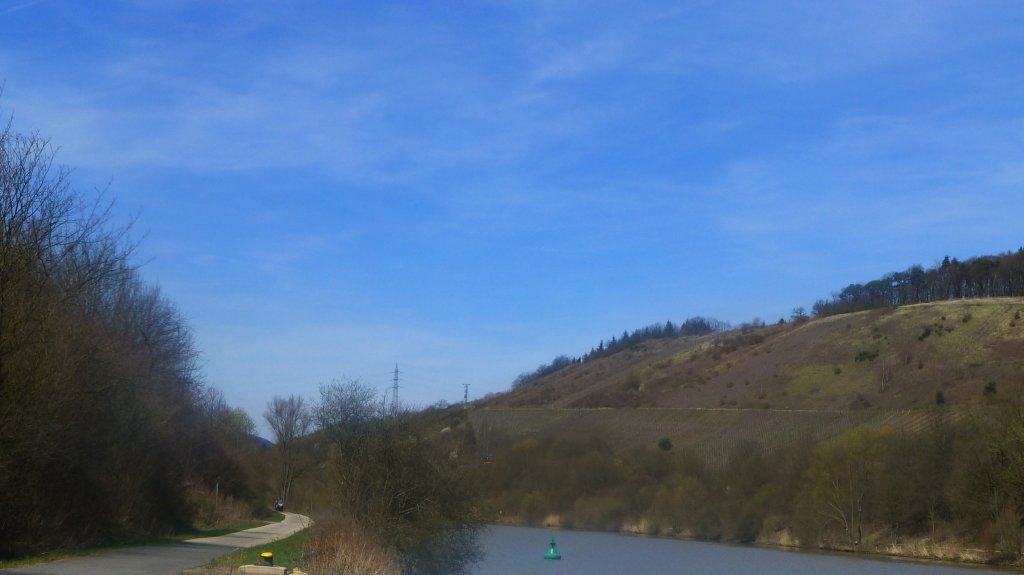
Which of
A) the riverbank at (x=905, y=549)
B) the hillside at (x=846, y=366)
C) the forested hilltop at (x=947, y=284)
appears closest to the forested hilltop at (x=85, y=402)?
the riverbank at (x=905, y=549)

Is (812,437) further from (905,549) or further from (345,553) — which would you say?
(345,553)

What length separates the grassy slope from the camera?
88.1 m

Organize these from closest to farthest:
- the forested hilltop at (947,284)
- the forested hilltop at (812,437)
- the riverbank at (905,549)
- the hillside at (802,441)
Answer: the riverbank at (905,549) → the hillside at (802,441) → the forested hilltop at (812,437) → the forested hilltop at (947,284)

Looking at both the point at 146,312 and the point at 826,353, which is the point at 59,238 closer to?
the point at 146,312

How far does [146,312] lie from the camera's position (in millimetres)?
38906

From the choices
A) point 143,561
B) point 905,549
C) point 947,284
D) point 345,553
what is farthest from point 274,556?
point 947,284

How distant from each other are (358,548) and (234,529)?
17751 millimetres

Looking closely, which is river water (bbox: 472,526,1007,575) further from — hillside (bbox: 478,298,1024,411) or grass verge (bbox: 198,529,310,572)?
hillside (bbox: 478,298,1024,411)

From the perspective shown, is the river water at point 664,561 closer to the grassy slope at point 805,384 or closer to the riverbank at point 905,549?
the riverbank at point 905,549

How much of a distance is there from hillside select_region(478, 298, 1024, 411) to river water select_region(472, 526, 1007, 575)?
29.2 metres

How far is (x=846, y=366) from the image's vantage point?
106188 mm

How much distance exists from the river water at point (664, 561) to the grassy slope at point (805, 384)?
1824cm

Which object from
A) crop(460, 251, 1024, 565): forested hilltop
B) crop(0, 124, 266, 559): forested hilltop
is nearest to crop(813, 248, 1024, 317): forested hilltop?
crop(460, 251, 1024, 565): forested hilltop

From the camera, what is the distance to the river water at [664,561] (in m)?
44.6
